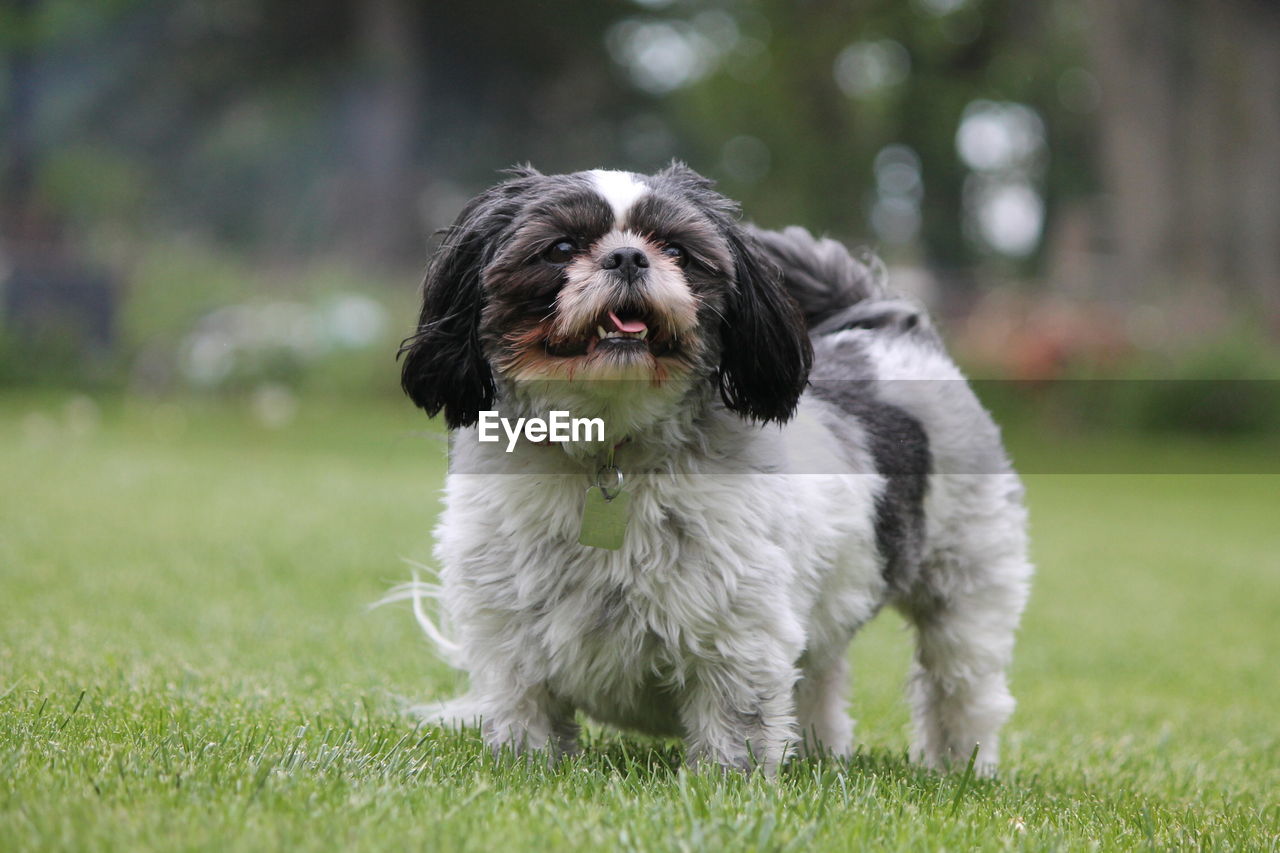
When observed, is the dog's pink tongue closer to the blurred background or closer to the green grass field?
the green grass field

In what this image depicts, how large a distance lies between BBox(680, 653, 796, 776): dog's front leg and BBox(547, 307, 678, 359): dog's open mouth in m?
0.82

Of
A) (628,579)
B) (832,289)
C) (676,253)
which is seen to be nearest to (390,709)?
(628,579)

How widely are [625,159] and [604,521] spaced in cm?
3707

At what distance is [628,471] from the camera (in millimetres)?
3598

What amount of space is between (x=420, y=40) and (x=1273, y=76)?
67.8 feet

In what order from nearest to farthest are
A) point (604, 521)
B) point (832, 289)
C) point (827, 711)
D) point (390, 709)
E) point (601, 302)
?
point (601, 302), point (604, 521), point (390, 709), point (827, 711), point (832, 289)

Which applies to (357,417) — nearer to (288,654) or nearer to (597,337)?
(288,654)

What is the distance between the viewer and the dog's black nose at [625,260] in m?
3.35

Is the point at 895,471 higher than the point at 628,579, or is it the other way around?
the point at 895,471

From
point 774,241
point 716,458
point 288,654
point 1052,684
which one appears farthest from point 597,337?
point 1052,684

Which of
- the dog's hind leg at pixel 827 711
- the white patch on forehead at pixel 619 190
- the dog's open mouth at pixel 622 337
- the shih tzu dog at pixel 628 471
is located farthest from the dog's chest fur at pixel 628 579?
the dog's hind leg at pixel 827 711

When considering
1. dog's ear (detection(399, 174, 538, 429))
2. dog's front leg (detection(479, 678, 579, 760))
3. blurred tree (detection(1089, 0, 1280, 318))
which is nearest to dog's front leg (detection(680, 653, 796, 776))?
dog's front leg (detection(479, 678, 579, 760))

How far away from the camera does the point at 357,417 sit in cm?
1908

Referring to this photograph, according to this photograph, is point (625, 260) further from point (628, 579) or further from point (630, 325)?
point (628, 579)
